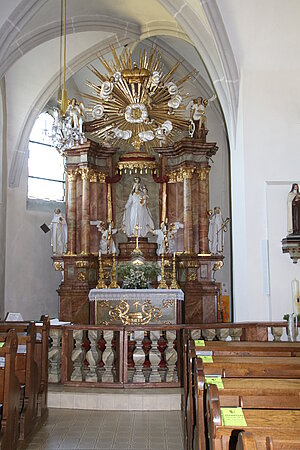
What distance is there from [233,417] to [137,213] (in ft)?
35.4

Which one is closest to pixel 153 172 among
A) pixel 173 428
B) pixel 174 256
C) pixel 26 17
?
pixel 174 256

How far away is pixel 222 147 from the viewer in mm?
15547

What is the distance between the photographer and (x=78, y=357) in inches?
258

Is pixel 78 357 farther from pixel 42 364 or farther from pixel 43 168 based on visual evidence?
pixel 43 168

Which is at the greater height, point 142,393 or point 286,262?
point 286,262

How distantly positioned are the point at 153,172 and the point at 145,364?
7.70 metres

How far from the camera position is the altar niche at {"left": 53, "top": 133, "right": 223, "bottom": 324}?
1277 cm

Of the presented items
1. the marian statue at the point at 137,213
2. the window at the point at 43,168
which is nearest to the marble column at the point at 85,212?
the marian statue at the point at 137,213

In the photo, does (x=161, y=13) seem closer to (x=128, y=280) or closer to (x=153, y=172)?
(x=153, y=172)

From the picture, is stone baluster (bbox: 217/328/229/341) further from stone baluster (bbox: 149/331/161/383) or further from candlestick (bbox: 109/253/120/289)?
candlestick (bbox: 109/253/120/289)

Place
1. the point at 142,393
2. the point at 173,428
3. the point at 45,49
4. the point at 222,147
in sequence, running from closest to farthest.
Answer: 1. the point at 173,428
2. the point at 142,393
3. the point at 45,49
4. the point at 222,147

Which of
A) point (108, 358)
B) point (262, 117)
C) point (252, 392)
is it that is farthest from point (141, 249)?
point (252, 392)

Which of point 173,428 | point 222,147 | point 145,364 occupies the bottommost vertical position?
point 173,428

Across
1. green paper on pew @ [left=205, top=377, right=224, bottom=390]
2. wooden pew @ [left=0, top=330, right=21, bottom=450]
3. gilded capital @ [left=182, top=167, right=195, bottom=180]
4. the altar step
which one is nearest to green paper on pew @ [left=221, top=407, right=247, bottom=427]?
green paper on pew @ [left=205, top=377, right=224, bottom=390]
